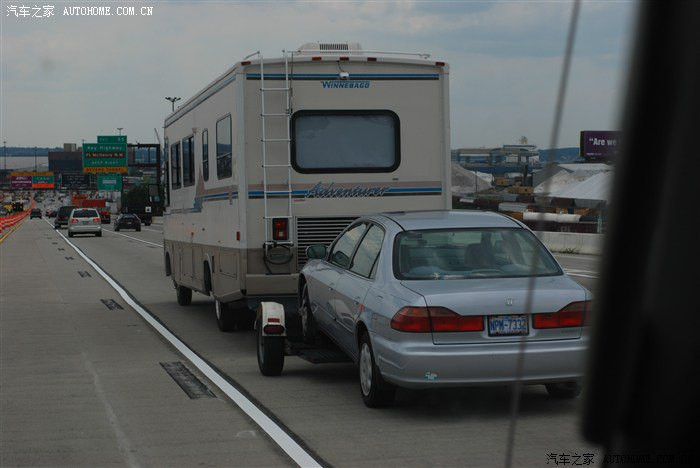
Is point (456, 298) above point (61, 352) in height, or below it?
above

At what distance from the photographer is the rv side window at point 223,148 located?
1207 cm

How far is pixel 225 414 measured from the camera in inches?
315

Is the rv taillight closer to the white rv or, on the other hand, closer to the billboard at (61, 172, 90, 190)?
the white rv

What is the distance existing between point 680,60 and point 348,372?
332 inches

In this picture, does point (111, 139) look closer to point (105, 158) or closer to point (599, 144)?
point (105, 158)

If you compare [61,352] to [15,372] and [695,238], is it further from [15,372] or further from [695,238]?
[695,238]

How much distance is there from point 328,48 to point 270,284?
2983mm

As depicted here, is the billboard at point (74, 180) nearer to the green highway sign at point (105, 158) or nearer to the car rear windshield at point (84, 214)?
the green highway sign at point (105, 158)

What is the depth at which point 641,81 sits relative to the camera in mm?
1732

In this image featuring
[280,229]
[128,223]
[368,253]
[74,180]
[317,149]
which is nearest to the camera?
[368,253]

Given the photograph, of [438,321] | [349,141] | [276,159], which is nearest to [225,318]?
[276,159]

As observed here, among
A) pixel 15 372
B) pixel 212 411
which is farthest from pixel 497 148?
pixel 15 372

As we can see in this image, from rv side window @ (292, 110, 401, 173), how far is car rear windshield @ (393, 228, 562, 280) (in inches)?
146

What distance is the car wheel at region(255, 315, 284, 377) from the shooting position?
9.48 m
